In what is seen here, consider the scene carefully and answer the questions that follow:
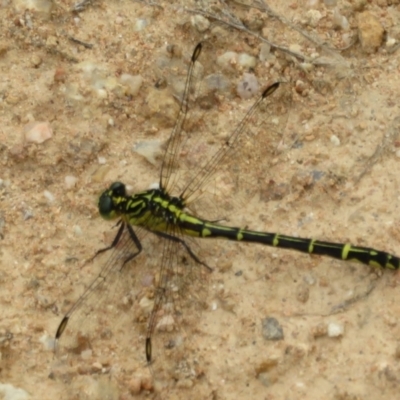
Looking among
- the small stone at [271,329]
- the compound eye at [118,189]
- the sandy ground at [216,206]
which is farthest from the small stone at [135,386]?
the compound eye at [118,189]

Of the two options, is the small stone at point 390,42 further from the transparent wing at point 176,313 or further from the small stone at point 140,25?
the transparent wing at point 176,313

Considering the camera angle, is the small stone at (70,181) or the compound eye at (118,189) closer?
the compound eye at (118,189)

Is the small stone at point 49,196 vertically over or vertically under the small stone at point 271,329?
under

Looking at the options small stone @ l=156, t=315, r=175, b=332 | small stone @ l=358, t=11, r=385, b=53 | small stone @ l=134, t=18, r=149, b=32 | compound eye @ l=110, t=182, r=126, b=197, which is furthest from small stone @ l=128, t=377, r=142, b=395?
small stone @ l=358, t=11, r=385, b=53

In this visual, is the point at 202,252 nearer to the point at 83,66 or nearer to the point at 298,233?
the point at 298,233

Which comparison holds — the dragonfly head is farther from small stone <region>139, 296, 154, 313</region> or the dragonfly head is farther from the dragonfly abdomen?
small stone <region>139, 296, 154, 313</region>

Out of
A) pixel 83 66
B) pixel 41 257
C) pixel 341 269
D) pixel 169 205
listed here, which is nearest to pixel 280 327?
pixel 341 269
